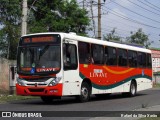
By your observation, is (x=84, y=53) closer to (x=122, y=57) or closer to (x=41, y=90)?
(x=41, y=90)

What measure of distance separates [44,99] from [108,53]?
14.7 feet

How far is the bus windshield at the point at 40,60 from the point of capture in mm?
18406

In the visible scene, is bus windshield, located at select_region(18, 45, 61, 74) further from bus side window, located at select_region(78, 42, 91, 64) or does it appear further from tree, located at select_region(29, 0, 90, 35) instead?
tree, located at select_region(29, 0, 90, 35)

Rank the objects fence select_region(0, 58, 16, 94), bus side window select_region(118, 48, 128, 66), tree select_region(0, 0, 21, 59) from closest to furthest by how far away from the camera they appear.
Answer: bus side window select_region(118, 48, 128, 66), fence select_region(0, 58, 16, 94), tree select_region(0, 0, 21, 59)

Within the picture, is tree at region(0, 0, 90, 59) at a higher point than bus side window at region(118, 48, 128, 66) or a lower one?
higher

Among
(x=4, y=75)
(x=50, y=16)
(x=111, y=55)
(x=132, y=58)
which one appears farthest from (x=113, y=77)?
(x=50, y=16)

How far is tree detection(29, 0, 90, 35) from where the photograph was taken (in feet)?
129

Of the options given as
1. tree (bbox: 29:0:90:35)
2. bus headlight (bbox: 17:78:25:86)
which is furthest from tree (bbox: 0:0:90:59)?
bus headlight (bbox: 17:78:25:86)

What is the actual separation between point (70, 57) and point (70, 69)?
1.71 feet

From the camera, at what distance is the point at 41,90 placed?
1844cm

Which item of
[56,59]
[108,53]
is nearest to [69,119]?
[56,59]

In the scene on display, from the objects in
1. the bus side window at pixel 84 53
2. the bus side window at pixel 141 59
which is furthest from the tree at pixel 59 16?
the bus side window at pixel 84 53

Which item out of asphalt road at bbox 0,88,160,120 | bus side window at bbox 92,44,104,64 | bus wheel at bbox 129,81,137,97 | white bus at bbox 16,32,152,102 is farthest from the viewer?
bus wheel at bbox 129,81,137,97

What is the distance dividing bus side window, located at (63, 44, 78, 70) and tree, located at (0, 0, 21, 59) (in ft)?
41.6
